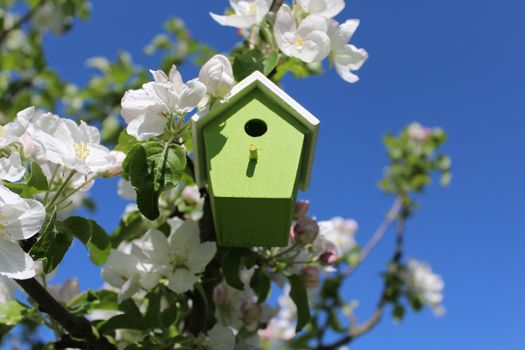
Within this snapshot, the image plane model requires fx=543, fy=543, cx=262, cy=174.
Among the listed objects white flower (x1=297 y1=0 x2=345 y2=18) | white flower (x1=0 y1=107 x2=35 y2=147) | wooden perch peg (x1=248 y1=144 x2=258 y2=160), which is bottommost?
white flower (x1=0 y1=107 x2=35 y2=147)

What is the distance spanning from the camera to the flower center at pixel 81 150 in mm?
1268

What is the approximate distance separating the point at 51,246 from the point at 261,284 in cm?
70

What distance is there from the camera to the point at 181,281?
4.82 feet

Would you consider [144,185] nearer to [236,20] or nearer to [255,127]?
[255,127]

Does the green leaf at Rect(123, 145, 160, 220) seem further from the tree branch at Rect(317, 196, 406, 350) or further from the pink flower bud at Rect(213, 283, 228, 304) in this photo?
the tree branch at Rect(317, 196, 406, 350)

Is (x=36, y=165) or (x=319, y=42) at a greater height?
(x=319, y=42)

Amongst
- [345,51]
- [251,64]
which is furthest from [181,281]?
[345,51]

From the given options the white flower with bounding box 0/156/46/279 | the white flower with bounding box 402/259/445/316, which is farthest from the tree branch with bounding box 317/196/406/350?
the white flower with bounding box 0/156/46/279

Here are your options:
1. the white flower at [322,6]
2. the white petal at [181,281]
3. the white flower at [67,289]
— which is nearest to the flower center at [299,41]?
the white flower at [322,6]

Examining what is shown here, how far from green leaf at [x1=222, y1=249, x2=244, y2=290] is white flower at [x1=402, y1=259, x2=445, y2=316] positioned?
2936mm

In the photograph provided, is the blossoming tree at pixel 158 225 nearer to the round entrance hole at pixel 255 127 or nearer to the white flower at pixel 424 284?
the round entrance hole at pixel 255 127

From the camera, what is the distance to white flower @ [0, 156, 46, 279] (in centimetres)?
104

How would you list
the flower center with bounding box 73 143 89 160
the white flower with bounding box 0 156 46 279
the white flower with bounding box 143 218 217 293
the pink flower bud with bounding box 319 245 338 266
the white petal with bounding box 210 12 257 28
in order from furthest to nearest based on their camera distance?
the pink flower bud with bounding box 319 245 338 266 → the white petal with bounding box 210 12 257 28 → the white flower with bounding box 143 218 217 293 → the flower center with bounding box 73 143 89 160 → the white flower with bounding box 0 156 46 279

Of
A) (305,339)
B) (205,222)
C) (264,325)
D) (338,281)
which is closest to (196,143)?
(205,222)
